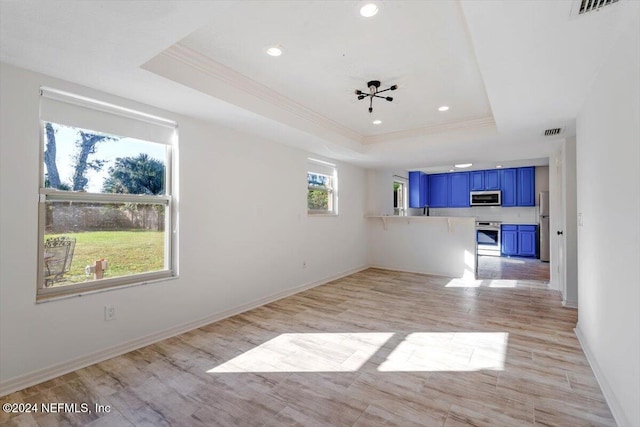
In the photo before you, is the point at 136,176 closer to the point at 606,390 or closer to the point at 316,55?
the point at 316,55

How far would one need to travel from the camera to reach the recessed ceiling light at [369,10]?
6.08 feet

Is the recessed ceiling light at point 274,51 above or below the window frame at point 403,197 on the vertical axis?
above

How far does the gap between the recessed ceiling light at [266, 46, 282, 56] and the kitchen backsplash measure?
7036 millimetres

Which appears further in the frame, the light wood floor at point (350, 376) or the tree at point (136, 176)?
the tree at point (136, 176)

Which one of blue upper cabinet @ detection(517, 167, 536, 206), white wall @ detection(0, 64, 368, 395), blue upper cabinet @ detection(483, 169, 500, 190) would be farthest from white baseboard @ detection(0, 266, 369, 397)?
blue upper cabinet @ detection(517, 167, 536, 206)

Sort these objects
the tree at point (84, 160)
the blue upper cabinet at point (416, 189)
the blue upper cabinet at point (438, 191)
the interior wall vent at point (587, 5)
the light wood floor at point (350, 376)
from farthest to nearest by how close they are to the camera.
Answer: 1. the blue upper cabinet at point (438, 191)
2. the blue upper cabinet at point (416, 189)
3. the tree at point (84, 160)
4. the light wood floor at point (350, 376)
5. the interior wall vent at point (587, 5)

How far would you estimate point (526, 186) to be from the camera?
7773 mm

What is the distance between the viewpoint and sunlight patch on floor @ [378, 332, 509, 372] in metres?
2.43

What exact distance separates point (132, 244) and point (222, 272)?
104cm

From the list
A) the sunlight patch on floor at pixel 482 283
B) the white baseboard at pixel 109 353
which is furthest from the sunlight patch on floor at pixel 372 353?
the sunlight patch on floor at pixel 482 283

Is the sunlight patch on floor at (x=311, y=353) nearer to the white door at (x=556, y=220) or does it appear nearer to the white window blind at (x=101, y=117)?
the white window blind at (x=101, y=117)

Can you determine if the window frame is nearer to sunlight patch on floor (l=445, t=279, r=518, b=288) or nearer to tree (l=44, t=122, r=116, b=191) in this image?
sunlight patch on floor (l=445, t=279, r=518, b=288)

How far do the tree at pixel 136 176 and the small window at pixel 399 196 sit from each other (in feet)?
19.5

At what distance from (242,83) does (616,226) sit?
3100 mm
